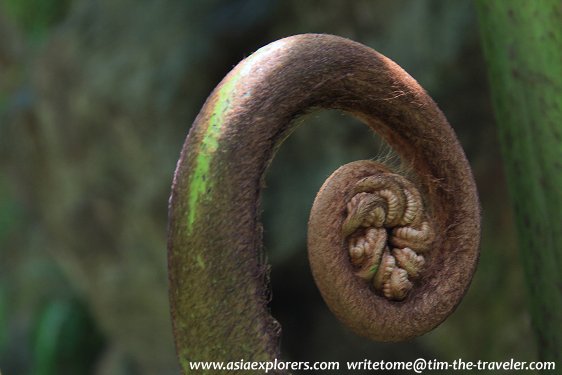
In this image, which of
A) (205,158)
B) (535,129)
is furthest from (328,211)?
(535,129)

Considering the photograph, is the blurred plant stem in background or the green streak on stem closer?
the green streak on stem

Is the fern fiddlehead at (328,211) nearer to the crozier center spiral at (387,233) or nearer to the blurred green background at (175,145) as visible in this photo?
the crozier center spiral at (387,233)

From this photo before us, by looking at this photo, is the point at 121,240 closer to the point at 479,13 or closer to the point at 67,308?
the point at 67,308

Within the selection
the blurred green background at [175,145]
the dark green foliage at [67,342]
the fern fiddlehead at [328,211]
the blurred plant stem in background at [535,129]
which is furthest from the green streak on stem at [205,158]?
the dark green foliage at [67,342]

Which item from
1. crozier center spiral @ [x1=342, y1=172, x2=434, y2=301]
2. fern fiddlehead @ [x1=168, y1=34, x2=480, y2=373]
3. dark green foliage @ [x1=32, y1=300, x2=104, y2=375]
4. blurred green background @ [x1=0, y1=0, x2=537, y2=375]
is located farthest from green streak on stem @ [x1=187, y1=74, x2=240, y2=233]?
dark green foliage @ [x1=32, y1=300, x2=104, y2=375]

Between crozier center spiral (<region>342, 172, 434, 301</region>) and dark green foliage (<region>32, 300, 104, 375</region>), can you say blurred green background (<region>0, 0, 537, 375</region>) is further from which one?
crozier center spiral (<region>342, 172, 434, 301</region>)

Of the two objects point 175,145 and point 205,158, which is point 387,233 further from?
point 175,145

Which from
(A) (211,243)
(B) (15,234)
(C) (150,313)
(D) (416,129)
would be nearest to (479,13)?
(D) (416,129)

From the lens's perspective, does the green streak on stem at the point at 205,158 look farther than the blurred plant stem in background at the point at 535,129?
No
